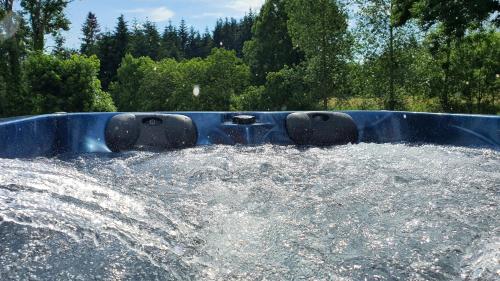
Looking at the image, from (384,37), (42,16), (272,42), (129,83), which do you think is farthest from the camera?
(129,83)

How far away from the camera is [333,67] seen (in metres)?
14.5

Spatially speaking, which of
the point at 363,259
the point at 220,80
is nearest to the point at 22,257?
the point at 363,259

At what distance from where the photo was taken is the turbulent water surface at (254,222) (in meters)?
1.30

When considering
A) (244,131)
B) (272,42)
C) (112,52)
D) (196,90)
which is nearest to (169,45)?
(112,52)

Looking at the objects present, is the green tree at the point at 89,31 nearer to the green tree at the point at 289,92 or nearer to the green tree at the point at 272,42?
the green tree at the point at 272,42

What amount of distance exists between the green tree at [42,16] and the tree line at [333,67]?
0.04 metres

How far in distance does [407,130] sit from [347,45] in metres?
10.7

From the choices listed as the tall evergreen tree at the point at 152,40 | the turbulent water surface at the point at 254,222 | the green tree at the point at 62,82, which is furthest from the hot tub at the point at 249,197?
the tall evergreen tree at the point at 152,40

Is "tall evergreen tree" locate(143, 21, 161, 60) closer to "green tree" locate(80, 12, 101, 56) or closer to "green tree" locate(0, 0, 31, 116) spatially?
"green tree" locate(80, 12, 101, 56)

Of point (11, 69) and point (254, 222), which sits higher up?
point (11, 69)

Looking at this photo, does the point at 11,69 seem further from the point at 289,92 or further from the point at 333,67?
the point at 333,67

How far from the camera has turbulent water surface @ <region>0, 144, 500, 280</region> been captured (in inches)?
51.3

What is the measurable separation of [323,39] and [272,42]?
468 inches

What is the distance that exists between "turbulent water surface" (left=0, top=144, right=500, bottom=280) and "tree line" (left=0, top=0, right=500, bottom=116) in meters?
7.86
